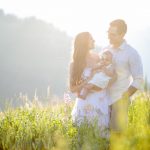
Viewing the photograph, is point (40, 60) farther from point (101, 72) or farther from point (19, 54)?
point (101, 72)

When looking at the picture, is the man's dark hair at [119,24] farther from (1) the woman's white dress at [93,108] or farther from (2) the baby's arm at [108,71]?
(1) the woman's white dress at [93,108]

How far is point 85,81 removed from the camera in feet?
23.3

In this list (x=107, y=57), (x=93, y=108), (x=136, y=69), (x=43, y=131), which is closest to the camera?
(x=43, y=131)

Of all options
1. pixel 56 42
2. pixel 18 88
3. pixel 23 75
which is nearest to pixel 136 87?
pixel 18 88

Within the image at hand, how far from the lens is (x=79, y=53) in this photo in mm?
7047

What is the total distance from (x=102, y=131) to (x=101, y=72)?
80cm

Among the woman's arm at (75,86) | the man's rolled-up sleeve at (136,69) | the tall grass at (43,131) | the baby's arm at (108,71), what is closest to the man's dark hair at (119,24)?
the man's rolled-up sleeve at (136,69)

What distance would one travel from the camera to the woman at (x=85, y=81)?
23.0ft

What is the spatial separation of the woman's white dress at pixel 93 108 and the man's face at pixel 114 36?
0.43 meters

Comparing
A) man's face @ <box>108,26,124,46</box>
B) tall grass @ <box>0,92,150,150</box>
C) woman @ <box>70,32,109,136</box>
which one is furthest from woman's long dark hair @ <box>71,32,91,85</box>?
tall grass @ <box>0,92,150,150</box>

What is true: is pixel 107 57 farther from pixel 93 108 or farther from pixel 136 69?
pixel 93 108

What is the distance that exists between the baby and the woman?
54mm

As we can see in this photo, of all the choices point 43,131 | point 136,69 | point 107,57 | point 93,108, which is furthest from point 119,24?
point 43,131

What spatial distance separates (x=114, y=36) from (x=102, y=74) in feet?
1.55
